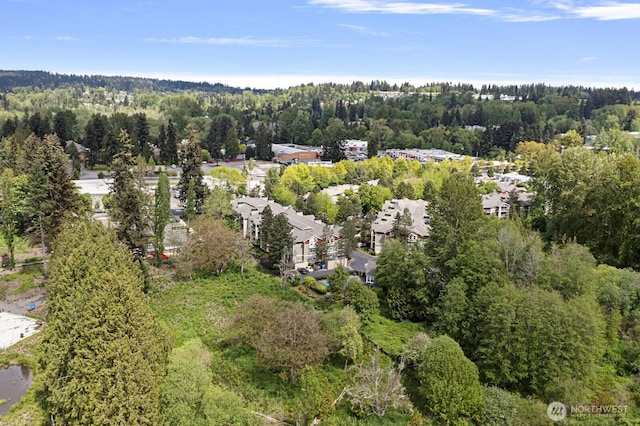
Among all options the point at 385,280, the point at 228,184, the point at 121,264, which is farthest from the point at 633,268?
the point at 228,184

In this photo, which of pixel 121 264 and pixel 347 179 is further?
pixel 347 179

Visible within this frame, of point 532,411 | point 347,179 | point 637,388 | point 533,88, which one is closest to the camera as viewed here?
point 532,411

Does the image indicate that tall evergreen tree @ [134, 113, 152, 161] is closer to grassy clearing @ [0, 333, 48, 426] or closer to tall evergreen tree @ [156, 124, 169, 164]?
tall evergreen tree @ [156, 124, 169, 164]

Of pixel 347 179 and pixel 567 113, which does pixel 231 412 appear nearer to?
pixel 347 179

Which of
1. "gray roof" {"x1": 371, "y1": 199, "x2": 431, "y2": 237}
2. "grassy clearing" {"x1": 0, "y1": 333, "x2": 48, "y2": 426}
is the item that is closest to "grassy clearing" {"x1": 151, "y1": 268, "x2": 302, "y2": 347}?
"grassy clearing" {"x1": 0, "y1": 333, "x2": 48, "y2": 426}

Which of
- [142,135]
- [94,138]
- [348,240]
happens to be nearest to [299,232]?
[348,240]

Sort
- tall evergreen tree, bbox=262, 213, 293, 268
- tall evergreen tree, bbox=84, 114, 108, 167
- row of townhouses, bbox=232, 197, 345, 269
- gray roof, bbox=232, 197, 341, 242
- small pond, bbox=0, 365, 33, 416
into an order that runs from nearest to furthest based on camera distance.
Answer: small pond, bbox=0, 365, 33, 416
tall evergreen tree, bbox=262, 213, 293, 268
row of townhouses, bbox=232, 197, 345, 269
gray roof, bbox=232, 197, 341, 242
tall evergreen tree, bbox=84, 114, 108, 167

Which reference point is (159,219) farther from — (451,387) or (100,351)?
(451,387)
